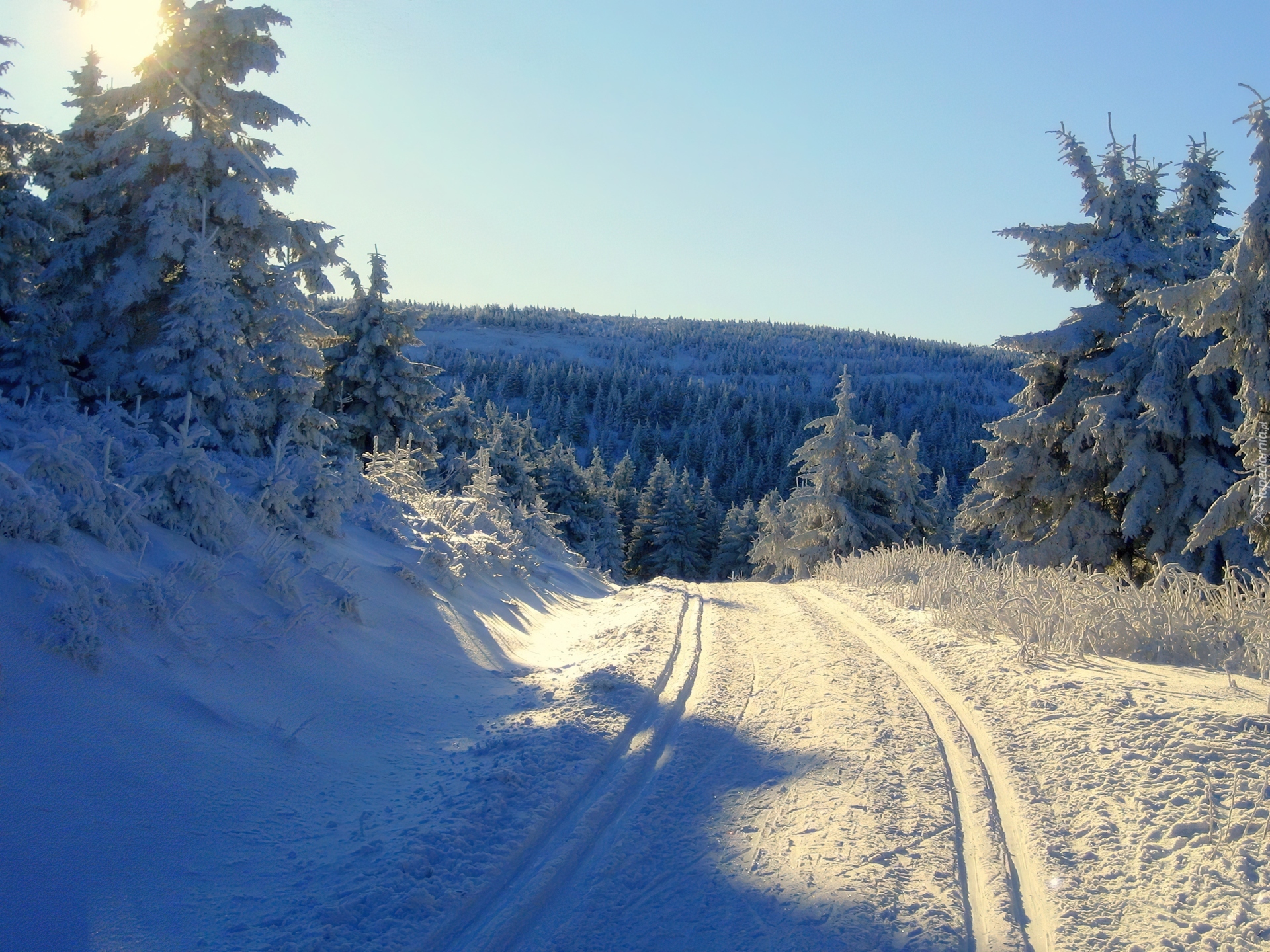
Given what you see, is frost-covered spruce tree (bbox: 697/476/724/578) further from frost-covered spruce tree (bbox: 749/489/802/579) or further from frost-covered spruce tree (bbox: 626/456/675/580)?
frost-covered spruce tree (bbox: 749/489/802/579)

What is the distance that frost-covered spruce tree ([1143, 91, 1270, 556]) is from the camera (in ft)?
27.7

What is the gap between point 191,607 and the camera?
6090 millimetres

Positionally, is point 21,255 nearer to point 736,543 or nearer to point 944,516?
point 944,516

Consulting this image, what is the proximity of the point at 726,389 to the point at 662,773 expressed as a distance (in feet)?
539

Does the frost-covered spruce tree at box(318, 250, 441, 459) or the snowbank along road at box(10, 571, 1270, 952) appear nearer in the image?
the snowbank along road at box(10, 571, 1270, 952)

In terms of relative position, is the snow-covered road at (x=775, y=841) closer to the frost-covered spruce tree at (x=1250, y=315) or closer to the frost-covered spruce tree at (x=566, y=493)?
the frost-covered spruce tree at (x=1250, y=315)

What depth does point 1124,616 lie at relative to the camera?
745 cm

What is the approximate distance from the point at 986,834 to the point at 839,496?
76.9 feet

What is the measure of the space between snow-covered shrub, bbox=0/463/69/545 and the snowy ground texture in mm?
126

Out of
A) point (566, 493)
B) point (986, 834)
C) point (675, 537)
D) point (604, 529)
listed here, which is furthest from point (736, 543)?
point (986, 834)

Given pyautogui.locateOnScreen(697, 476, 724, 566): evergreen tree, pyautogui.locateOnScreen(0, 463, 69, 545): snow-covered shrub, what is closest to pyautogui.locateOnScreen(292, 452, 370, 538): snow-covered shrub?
pyautogui.locateOnScreen(0, 463, 69, 545): snow-covered shrub

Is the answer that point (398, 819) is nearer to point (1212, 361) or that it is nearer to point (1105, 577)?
point (1105, 577)

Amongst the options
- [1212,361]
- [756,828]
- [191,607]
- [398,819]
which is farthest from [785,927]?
[1212,361]

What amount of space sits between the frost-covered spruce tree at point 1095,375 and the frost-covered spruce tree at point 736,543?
3700cm
